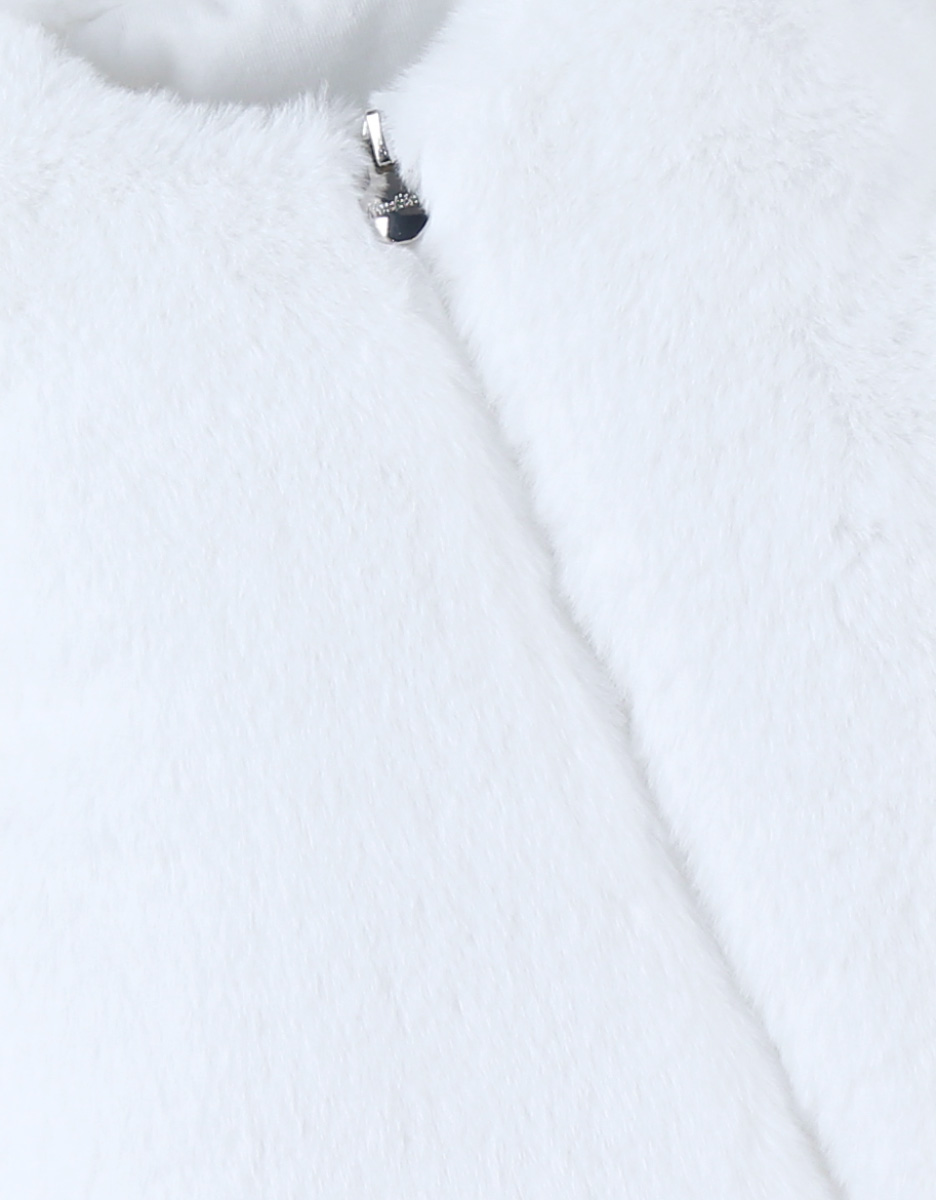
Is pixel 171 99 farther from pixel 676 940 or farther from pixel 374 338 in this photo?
pixel 676 940

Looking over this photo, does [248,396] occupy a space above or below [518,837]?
above

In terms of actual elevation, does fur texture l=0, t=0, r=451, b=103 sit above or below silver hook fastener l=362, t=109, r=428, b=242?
above

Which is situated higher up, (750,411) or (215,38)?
(215,38)

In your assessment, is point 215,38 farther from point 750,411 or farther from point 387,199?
point 750,411

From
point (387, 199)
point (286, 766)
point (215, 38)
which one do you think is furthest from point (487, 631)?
point (215, 38)

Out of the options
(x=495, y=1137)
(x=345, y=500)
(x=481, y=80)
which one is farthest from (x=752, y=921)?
(x=481, y=80)

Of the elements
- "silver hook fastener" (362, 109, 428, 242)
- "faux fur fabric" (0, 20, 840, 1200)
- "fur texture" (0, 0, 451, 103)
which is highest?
"fur texture" (0, 0, 451, 103)
